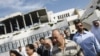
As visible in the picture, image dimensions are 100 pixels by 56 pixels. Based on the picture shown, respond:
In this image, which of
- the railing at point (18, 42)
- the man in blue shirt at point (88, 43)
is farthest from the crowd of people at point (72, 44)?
the railing at point (18, 42)

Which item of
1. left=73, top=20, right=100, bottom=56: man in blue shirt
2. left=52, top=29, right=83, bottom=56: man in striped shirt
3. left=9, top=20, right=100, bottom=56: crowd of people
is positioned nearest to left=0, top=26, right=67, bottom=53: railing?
left=9, top=20, right=100, bottom=56: crowd of people

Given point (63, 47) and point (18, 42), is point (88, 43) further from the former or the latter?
point (18, 42)

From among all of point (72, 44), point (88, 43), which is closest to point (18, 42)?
point (88, 43)

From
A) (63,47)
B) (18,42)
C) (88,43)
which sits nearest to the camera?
(63,47)

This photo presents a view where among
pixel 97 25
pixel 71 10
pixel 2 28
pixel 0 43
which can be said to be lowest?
pixel 97 25

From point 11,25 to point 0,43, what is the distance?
18972 mm

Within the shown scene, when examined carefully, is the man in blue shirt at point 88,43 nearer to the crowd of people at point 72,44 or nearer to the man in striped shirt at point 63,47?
the crowd of people at point 72,44

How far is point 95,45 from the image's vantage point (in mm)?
10234

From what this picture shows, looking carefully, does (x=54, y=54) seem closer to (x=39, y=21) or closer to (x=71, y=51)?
(x=71, y=51)

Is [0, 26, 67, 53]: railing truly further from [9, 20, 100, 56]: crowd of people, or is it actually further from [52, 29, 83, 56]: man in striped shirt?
[52, 29, 83, 56]: man in striped shirt

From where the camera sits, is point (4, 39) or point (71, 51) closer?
point (71, 51)

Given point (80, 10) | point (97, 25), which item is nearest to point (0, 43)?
point (80, 10)

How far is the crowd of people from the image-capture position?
816 cm

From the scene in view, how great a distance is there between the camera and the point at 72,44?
8273 millimetres
